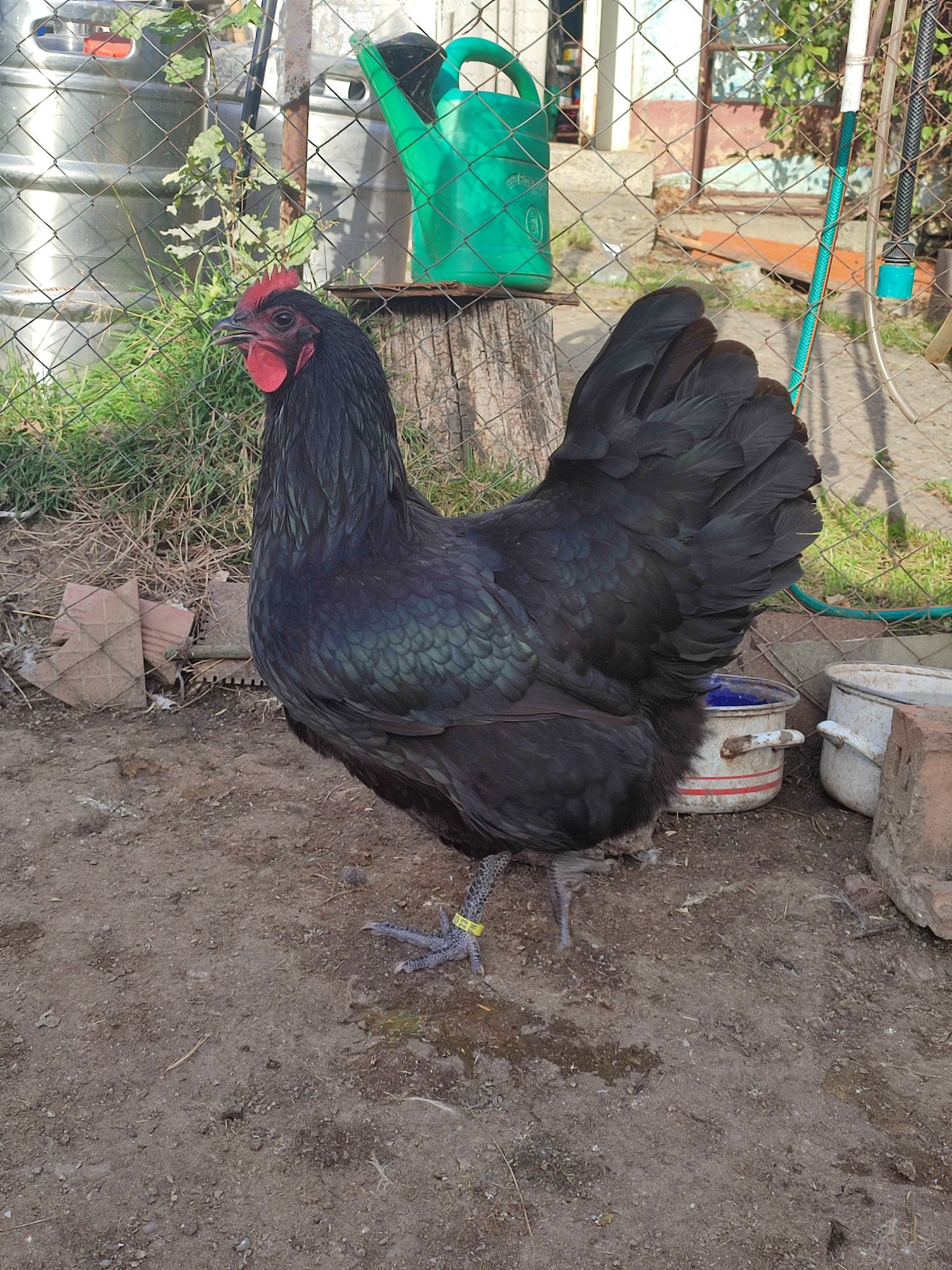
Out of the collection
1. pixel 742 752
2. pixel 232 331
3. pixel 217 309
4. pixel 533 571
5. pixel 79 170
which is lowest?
pixel 742 752

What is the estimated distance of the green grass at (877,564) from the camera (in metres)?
4.18

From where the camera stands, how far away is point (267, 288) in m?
2.54

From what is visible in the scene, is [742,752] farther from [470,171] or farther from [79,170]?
[79,170]

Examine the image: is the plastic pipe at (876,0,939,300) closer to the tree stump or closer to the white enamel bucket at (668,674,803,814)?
the tree stump

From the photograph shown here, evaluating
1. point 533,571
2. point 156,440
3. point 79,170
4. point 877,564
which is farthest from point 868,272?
point 79,170

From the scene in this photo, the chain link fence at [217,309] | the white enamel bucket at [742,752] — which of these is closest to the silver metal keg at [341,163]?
the chain link fence at [217,309]

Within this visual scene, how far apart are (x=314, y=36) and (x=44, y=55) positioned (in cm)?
141

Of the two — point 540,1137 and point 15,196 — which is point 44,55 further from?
point 540,1137

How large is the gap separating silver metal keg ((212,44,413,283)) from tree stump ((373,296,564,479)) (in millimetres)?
485

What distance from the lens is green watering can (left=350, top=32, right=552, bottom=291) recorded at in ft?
14.7

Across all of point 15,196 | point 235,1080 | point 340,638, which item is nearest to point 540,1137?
point 235,1080

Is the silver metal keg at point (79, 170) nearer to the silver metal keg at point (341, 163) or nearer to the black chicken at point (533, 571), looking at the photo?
the silver metal keg at point (341, 163)

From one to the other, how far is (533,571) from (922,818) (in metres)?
1.39

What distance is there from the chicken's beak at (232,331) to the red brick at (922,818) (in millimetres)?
2142
